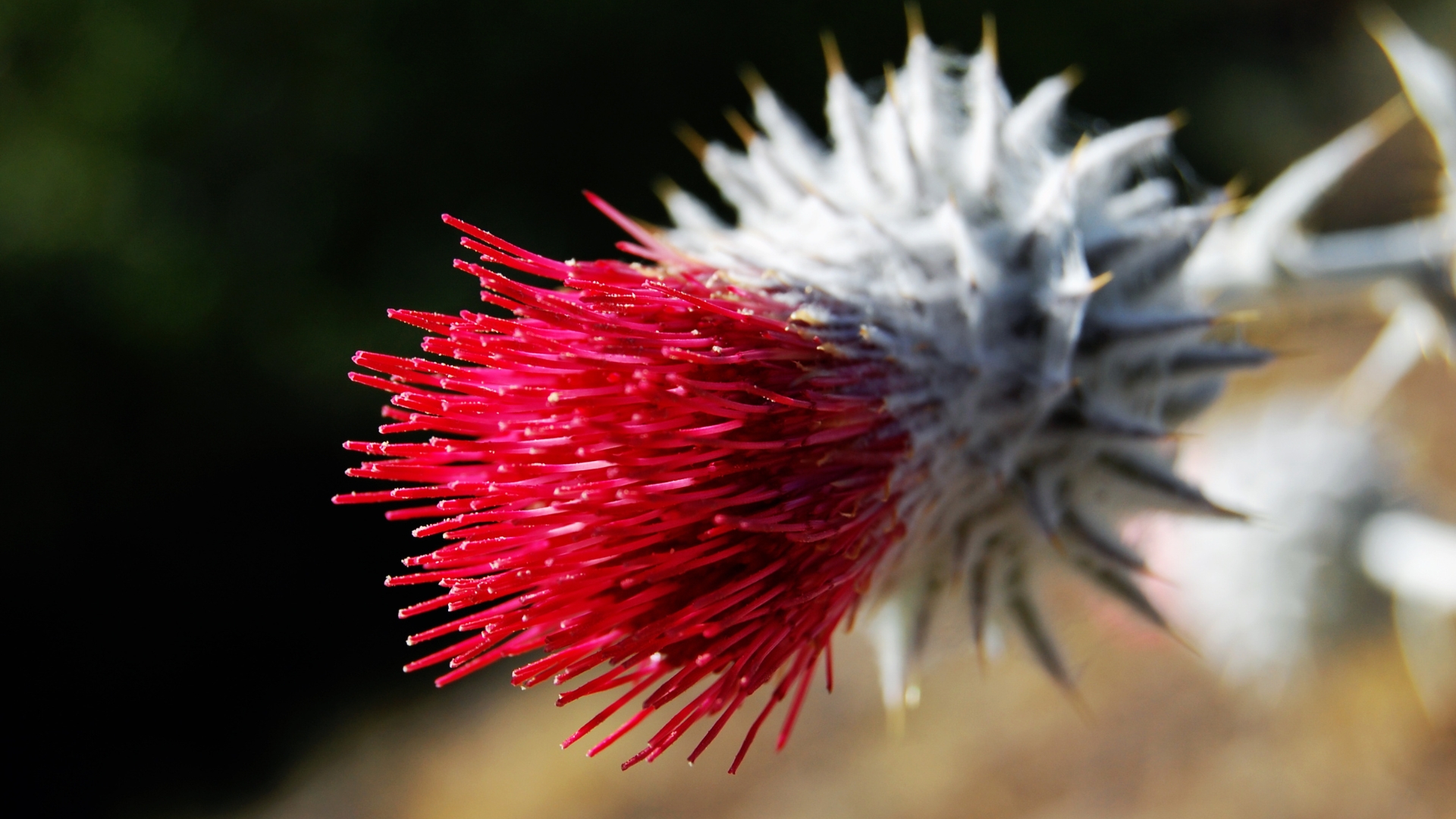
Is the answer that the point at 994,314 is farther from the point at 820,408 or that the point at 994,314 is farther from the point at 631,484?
the point at 631,484

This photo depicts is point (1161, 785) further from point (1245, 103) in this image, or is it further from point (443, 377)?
point (1245, 103)

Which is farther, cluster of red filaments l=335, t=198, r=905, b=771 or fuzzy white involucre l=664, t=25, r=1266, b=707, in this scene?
fuzzy white involucre l=664, t=25, r=1266, b=707

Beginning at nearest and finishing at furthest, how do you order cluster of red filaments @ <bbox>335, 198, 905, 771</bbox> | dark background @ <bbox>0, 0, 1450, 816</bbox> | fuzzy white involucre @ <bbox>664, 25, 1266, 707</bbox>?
1. cluster of red filaments @ <bbox>335, 198, 905, 771</bbox>
2. fuzzy white involucre @ <bbox>664, 25, 1266, 707</bbox>
3. dark background @ <bbox>0, 0, 1450, 816</bbox>

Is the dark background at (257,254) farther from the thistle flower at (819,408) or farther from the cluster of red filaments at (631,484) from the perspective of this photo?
the cluster of red filaments at (631,484)

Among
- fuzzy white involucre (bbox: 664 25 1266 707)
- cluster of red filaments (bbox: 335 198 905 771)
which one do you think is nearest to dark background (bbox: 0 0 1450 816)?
fuzzy white involucre (bbox: 664 25 1266 707)

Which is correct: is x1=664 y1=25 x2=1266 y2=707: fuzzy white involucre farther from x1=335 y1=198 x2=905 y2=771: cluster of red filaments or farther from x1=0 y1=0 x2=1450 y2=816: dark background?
x1=0 y1=0 x2=1450 y2=816: dark background

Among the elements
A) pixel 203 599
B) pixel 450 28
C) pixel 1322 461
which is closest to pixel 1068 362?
pixel 1322 461

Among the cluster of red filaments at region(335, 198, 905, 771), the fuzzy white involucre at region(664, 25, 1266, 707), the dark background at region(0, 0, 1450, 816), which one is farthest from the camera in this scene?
the dark background at region(0, 0, 1450, 816)

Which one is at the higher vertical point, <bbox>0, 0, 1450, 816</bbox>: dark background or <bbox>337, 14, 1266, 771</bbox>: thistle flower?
<bbox>0, 0, 1450, 816</bbox>: dark background
